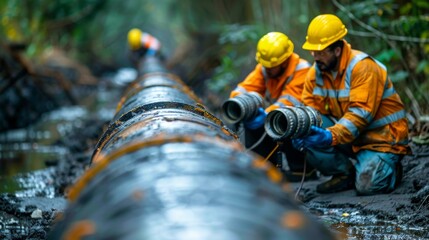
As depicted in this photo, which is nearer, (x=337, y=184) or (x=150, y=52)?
(x=337, y=184)

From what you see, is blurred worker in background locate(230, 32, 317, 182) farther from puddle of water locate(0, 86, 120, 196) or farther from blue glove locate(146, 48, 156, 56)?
blue glove locate(146, 48, 156, 56)

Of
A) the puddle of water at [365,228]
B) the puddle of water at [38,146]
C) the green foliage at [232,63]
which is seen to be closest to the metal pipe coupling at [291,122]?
the puddle of water at [365,228]

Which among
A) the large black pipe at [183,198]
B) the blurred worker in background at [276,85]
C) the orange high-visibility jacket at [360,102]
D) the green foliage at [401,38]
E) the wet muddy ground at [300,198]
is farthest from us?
the green foliage at [401,38]

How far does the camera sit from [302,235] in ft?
6.00

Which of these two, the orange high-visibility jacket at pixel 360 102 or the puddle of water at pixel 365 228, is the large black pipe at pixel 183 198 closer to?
the puddle of water at pixel 365 228

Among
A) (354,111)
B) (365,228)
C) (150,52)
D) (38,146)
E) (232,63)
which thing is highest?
(150,52)

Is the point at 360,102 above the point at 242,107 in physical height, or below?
below

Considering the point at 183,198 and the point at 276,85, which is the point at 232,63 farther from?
the point at 183,198

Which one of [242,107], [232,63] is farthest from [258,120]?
[232,63]

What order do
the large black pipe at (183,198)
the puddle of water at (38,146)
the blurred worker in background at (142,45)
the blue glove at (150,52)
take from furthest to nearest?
the blurred worker in background at (142,45) → the blue glove at (150,52) → the puddle of water at (38,146) → the large black pipe at (183,198)

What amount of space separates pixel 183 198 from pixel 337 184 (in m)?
3.68

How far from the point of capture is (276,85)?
19.9 ft

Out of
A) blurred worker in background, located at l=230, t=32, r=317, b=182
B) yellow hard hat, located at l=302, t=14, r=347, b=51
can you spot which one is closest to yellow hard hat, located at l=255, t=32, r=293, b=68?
blurred worker in background, located at l=230, t=32, r=317, b=182

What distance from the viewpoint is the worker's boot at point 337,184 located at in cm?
541
